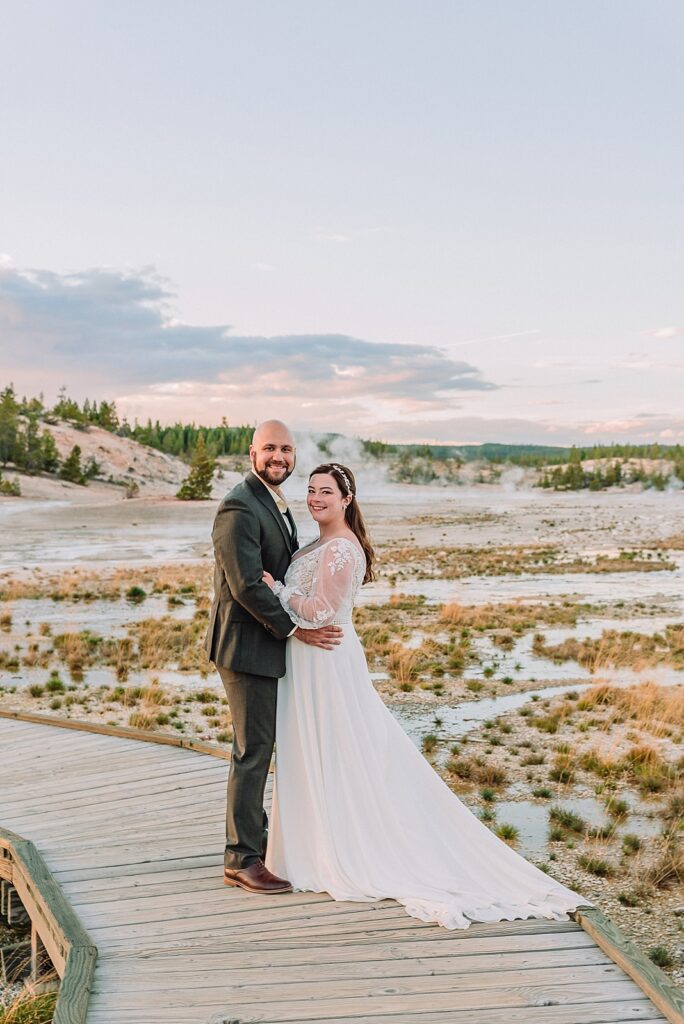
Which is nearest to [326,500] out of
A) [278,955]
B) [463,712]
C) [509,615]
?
[278,955]

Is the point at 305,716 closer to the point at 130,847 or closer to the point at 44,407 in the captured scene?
the point at 130,847

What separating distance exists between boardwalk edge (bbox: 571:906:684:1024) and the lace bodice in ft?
5.88

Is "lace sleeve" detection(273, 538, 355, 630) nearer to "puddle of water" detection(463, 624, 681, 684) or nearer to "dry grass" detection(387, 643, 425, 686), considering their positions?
"dry grass" detection(387, 643, 425, 686)

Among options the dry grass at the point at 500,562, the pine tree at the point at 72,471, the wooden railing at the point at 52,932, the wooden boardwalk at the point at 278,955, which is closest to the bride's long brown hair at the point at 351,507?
the wooden boardwalk at the point at 278,955

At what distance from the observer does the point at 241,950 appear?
4.07m

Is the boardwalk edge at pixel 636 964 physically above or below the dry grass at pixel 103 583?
above

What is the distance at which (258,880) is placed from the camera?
4645 mm

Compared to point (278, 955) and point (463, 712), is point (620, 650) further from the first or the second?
point (278, 955)

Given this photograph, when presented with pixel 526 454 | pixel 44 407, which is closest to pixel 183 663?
pixel 44 407

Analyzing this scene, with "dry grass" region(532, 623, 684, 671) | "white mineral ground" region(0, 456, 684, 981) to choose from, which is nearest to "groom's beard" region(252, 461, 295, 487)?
"white mineral ground" region(0, 456, 684, 981)

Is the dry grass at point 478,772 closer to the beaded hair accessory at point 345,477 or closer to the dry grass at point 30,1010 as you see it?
the beaded hair accessory at point 345,477

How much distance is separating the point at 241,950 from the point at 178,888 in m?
0.80

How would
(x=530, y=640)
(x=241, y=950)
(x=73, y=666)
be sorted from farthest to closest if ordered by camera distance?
(x=530, y=640)
(x=73, y=666)
(x=241, y=950)

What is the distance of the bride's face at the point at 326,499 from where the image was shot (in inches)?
187
